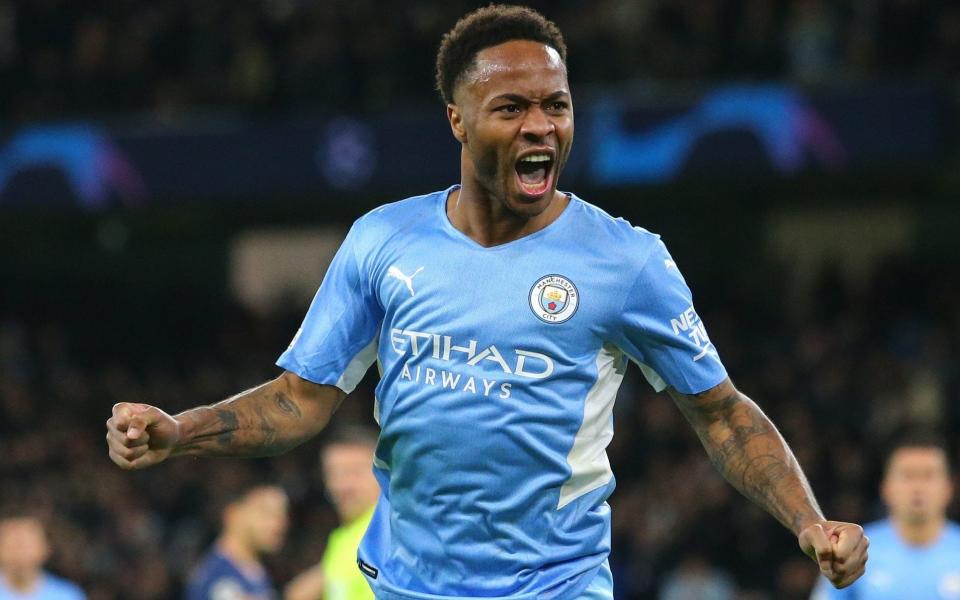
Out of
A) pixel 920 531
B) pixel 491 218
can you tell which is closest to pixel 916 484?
pixel 920 531

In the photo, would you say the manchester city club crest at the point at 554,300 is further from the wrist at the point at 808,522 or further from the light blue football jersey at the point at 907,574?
the light blue football jersey at the point at 907,574

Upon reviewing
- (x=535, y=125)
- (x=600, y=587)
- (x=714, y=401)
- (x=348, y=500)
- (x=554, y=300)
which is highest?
(x=535, y=125)

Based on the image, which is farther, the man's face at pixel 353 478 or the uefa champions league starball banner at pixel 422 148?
the uefa champions league starball banner at pixel 422 148

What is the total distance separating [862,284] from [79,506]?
7968 millimetres

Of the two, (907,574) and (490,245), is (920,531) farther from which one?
(490,245)

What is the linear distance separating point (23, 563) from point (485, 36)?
541 cm

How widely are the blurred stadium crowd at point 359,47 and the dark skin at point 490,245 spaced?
1021cm

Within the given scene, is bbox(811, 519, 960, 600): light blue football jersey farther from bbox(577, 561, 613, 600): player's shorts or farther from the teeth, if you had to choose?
the teeth

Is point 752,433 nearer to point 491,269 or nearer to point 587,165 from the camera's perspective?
point 491,269

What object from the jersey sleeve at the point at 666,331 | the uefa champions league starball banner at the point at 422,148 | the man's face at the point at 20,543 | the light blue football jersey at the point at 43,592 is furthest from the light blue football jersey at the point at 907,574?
the uefa champions league starball banner at the point at 422,148

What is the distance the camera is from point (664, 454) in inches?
466

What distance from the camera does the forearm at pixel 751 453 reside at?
10.9 ft

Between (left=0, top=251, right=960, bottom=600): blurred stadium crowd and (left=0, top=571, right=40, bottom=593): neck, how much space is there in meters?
0.81

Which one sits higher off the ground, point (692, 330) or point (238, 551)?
point (692, 330)
